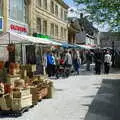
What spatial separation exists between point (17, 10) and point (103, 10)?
6508 millimetres

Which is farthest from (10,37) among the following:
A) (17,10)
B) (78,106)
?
(17,10)

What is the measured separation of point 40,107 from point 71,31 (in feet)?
199

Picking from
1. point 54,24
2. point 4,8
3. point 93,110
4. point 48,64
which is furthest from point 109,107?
point 54,24

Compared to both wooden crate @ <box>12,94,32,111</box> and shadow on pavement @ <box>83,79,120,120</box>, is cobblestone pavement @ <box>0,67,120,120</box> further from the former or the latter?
wooden crate @ <box>12,94,32,111</box>

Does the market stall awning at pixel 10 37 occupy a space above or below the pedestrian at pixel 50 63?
above

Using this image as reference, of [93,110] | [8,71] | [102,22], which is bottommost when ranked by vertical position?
[93,110]

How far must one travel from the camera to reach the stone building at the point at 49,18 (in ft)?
134

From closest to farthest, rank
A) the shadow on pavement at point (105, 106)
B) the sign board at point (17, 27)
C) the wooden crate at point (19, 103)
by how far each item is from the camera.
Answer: the shadow on pavement at point (105, 106), the wooden crate at point (19, 103), the sign board at point (17, 27)

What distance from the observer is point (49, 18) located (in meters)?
50.7

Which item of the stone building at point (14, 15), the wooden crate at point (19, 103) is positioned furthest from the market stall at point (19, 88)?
the stone building at point (14, 15)

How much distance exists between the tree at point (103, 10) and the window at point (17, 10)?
15.0 feet

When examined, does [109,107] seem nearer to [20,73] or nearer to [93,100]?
[93,100]

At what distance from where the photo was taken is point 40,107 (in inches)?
546

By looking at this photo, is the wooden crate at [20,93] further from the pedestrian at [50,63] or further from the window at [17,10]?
the window at [17,10]
